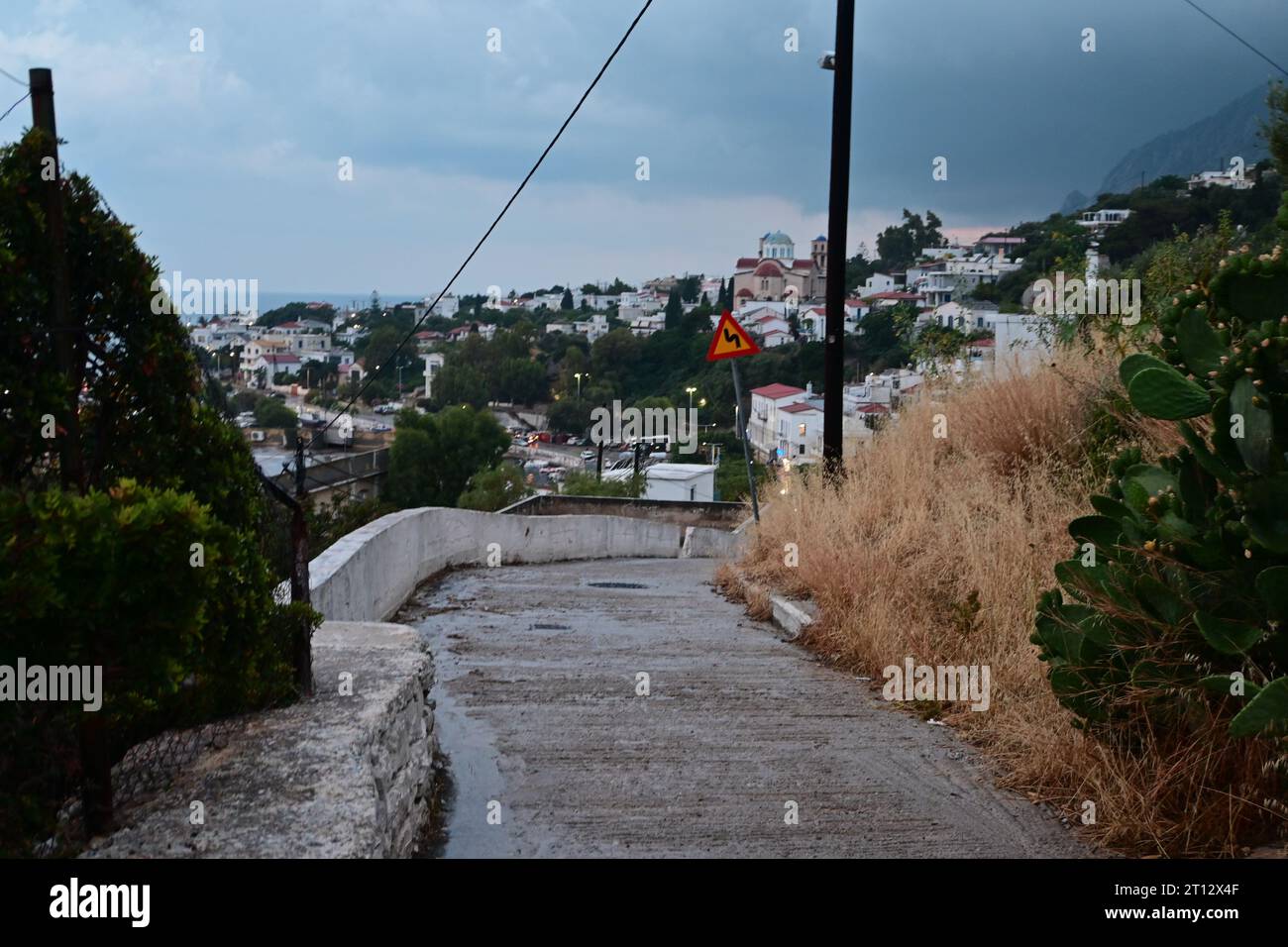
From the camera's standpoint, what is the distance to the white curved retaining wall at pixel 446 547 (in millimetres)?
7758

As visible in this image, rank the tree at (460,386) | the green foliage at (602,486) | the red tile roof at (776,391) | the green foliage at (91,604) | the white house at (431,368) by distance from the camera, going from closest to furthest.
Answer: the green foliage at (91,604)
the green foliage at (602,486)
the red tile roof at (776,391)
the tree at (460,386)
the white house at (431,368)

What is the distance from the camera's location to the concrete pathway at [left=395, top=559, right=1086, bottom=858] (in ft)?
14.9

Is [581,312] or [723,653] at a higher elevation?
[581,312]

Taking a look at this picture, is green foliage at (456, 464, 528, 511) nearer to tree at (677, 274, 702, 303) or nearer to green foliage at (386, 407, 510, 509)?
green foliage at (386, 407, 510, 509)

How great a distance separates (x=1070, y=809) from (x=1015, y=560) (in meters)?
2.46

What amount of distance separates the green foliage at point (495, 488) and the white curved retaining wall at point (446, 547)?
30960mm

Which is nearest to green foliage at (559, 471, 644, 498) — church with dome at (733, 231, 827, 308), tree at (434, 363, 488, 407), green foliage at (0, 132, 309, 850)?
tree at (434, 363, 488, 407)

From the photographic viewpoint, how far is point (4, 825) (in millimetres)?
3115

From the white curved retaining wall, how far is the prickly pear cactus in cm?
393

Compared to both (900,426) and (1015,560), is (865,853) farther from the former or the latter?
(900,426)

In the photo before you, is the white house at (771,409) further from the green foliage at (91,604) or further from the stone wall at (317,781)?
the green foliage at (91,604)

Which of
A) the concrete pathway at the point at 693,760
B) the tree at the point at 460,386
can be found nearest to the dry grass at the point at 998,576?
Result: the concrete pathway at the point at 693,760

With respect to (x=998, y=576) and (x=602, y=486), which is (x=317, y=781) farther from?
(x=602, y=486)
